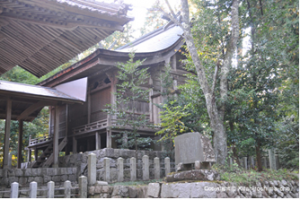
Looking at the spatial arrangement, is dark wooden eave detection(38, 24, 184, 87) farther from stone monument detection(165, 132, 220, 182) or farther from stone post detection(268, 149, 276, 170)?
stone post detection(268, 149, 276, 170)

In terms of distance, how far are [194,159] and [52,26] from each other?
4.55 metres

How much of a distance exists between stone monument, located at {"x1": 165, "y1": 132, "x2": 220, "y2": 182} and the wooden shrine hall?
11.2 feet

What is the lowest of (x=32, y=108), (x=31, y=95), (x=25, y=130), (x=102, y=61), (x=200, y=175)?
(x=200, y=175)

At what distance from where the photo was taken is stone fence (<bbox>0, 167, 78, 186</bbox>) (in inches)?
395

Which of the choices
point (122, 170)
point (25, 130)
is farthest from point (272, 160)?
point (25, 130)

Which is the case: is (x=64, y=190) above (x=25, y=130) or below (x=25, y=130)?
below

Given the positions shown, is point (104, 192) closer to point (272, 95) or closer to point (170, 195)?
point (170, 195)

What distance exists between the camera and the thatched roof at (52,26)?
5.02 metres

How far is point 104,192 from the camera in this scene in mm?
8656

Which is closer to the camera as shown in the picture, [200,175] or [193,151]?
[200,175]

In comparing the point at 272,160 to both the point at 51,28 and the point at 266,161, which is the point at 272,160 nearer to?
the point at 266,161

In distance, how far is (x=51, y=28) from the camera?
5582 millimetres

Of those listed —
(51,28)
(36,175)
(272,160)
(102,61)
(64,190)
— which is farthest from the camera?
(272,160)

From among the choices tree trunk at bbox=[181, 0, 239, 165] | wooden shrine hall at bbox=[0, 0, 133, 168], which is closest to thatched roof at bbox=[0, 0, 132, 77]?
wooden shrine hall at bbox=[0, 0, 133, 168]
